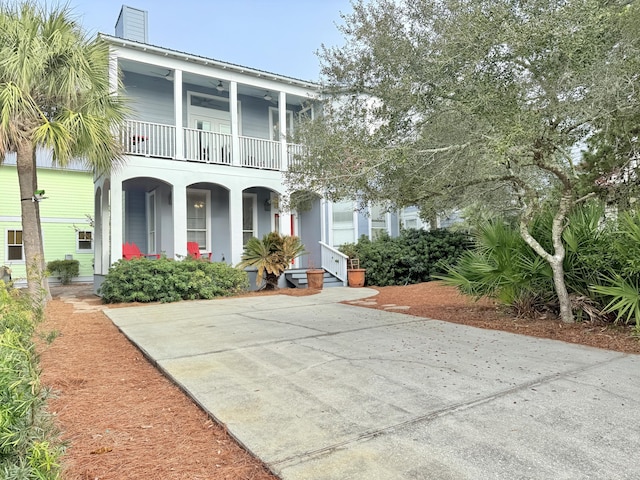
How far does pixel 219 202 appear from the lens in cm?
1336

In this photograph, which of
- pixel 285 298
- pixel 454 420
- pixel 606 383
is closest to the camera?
pixel 454 420

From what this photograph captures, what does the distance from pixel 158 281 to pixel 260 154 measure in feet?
17.2

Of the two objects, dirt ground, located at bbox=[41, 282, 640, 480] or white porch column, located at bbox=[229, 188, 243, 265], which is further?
white porch column, located at bbox=[229, 188, 243, 265]

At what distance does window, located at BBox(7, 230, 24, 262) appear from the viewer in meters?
16.8

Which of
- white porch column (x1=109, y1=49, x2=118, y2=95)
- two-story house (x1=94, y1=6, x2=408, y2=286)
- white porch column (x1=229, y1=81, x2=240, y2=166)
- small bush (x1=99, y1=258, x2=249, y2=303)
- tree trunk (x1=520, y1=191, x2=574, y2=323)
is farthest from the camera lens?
white porch column (x1=229, y1=81, x2=240, y2=166)

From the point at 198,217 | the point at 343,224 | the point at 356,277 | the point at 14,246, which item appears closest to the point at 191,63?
the point at 198,217

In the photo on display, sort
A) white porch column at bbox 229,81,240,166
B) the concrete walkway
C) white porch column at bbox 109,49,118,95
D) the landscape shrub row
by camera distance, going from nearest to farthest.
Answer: the concrete walkway < the landscape shrub row < white porch column at bbox 109,49,118,95 < white porch column at bbox 229,81,240,166

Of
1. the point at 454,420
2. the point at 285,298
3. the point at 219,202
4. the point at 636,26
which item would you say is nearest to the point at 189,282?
the point at 285,298

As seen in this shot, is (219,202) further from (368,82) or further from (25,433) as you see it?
(25,433)

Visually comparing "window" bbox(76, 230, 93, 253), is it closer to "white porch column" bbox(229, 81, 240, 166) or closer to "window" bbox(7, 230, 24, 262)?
"window" bbox(7, 230, 24, 262)

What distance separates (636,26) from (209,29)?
62.2ft

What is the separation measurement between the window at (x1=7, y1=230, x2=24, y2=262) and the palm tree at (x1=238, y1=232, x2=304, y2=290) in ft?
38.4

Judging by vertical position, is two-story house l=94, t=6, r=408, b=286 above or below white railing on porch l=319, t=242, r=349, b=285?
above

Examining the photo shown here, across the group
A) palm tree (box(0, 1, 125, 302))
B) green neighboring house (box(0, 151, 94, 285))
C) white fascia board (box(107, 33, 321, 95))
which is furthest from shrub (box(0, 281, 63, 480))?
green neighboring house (box(0, 151, 94, 285))
